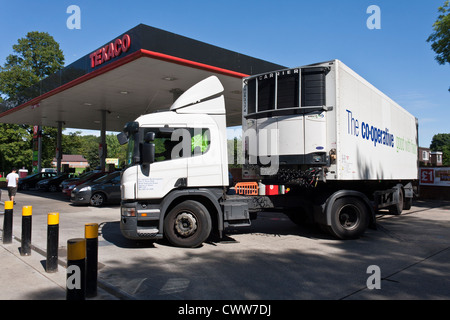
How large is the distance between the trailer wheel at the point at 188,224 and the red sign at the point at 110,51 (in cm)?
732

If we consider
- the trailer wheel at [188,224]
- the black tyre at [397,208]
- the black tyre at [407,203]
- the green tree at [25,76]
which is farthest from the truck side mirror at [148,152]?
the green tree at [25,76]

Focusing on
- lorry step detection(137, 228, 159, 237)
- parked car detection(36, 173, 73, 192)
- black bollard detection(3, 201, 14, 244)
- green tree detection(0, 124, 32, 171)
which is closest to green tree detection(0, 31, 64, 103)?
green tree detection(0, 124, 32, 171)

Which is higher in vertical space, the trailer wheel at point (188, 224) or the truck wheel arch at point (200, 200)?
the truck wheel arch at point (200, 200)

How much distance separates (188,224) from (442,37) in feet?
53.3

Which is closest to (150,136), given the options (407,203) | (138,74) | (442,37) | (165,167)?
(165,167)

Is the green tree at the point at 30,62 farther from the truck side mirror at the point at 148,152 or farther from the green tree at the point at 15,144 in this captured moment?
the truck side mirror at the point at 148,152

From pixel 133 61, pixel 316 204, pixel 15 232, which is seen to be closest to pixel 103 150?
pixel 133 61

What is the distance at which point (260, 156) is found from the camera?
7.68 metres

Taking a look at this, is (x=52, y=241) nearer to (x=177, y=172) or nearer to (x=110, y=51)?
(x=177, y=172)

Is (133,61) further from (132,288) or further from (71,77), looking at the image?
(132,288)

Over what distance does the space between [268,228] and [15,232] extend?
671cm

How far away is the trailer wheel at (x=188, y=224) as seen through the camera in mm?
6605

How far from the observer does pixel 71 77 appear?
1525 centimetres

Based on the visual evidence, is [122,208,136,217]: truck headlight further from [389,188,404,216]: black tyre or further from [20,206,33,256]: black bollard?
[389,188,404,216]: black tyre
